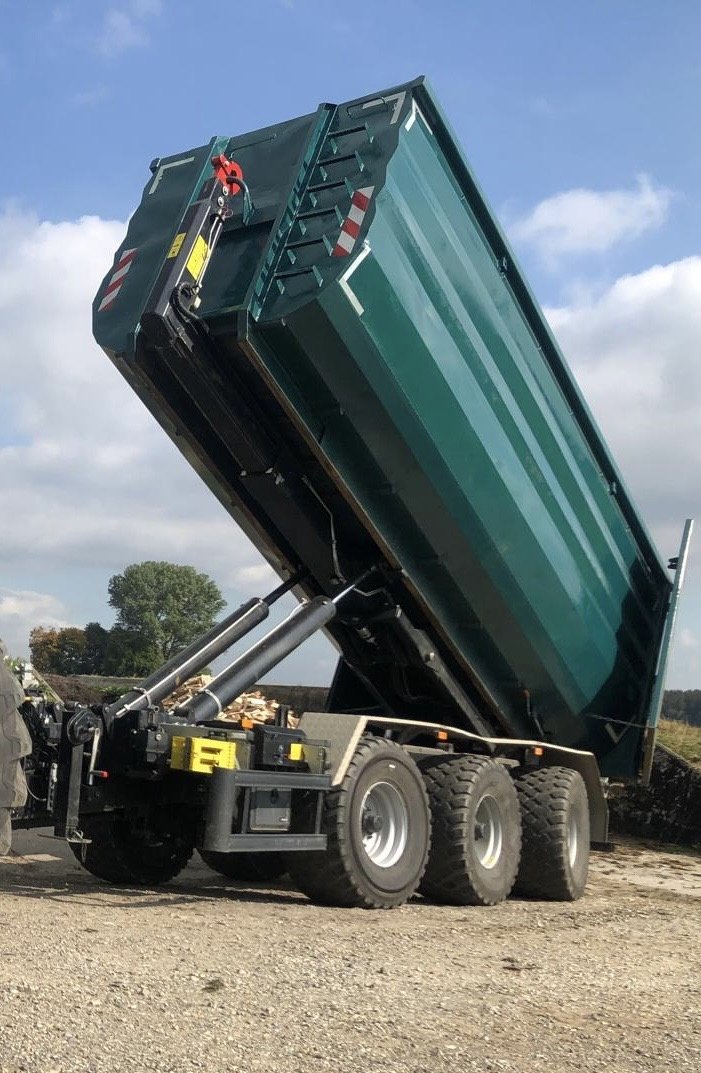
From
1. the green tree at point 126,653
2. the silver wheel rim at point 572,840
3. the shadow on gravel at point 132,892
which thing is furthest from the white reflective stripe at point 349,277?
the green tree at point 126,653

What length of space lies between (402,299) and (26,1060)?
4521 mm

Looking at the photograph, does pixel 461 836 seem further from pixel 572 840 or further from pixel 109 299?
pixel 109 299

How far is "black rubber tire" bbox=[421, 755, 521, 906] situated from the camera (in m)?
7.14

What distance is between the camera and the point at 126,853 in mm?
7172

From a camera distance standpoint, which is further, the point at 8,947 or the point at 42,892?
the point at 42,892

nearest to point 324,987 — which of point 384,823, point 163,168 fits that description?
point 384,823

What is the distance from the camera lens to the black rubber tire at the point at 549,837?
8180mm

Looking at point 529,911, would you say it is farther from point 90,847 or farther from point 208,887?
point 90,847

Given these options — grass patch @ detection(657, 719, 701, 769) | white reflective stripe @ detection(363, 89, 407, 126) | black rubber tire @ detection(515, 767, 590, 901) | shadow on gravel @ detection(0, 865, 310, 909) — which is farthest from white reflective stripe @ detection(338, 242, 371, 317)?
grass patch @ detection(657, 719, 701, 769)

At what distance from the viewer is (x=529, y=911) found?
24.4ft

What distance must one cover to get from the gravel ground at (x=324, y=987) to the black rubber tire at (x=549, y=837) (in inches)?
45.6

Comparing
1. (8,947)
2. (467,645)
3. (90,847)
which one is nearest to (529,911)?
(467,645)

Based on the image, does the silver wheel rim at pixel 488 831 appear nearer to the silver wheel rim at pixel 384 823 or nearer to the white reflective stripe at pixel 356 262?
the silver wheel rim at pixel 384 823

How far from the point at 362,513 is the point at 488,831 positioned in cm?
241
